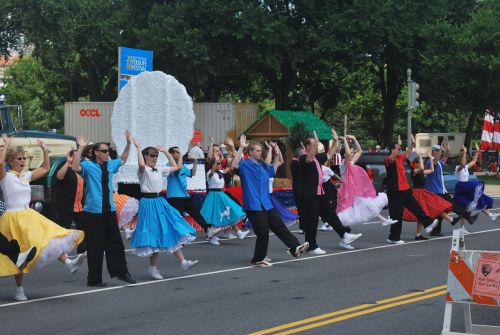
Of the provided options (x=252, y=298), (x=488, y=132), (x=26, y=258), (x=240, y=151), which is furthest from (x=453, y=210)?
(x=488, y=132)

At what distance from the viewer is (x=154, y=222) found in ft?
41.7

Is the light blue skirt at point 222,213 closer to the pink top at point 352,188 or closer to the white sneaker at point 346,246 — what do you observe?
the pink top at point 352,188

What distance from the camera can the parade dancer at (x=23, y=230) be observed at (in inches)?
426

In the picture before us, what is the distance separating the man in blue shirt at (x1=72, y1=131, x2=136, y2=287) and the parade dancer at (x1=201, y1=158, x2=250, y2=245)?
549cm

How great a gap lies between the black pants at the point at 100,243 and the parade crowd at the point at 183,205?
0.04 feet

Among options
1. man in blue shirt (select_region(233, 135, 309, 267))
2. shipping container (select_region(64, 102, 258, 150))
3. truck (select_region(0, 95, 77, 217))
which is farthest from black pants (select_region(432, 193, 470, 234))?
shipping container (select_region(64, 102, 258, 150))

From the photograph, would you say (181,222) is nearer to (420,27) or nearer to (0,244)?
(0,244)

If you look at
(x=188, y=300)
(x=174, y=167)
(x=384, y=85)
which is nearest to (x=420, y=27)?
(x=384, y=85)

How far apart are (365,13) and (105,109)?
11356 mm

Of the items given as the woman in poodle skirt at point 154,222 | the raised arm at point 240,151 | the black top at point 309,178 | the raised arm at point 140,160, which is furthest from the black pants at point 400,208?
the raised arm at point 140,160

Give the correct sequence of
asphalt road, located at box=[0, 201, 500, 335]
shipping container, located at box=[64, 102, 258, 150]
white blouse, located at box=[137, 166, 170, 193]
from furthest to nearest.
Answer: shipping container, located at box=[64, 102, 258, 150] → white blouse, located at box=[137, 166, 170, 193] → asphalt road, located at box=[0, 201, 500, 335]

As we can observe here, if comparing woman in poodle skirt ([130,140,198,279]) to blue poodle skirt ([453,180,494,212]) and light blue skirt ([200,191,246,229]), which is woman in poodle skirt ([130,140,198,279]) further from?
blue poodle skirt ([453,180,494,212])

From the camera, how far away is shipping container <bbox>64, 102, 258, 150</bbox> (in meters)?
40.0

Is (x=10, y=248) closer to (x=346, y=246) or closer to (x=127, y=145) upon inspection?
(x=127, y=145)
